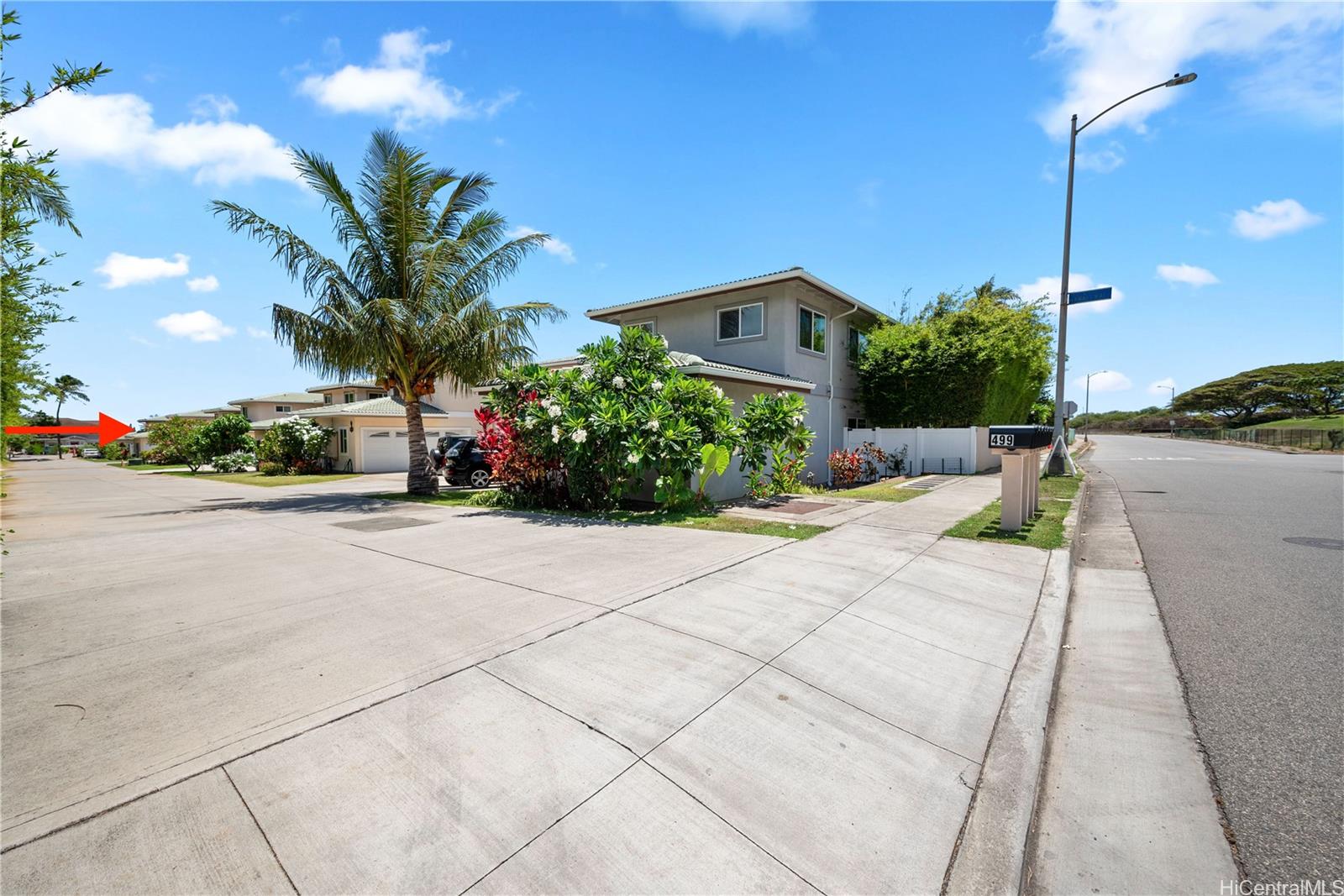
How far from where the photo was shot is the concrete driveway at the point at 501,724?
2.15m

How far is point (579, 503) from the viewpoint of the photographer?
10.8 m

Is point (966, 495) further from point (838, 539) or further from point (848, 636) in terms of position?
point (848, 636)

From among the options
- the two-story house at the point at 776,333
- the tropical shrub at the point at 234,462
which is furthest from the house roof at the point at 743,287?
the tropical shrub at the point at 234,462

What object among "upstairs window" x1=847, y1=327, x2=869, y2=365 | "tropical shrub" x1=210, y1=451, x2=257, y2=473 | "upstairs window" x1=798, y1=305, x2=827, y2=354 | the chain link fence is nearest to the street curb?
"upstairs window" x1=798, y1=305, x2=827, y2=354

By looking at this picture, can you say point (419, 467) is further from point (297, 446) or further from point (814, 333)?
point (297, 446)

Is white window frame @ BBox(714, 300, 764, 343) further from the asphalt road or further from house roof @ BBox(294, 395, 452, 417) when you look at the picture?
house roof @ BBox(294, 395, 452, 417)

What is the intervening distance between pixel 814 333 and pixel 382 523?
43.4ft

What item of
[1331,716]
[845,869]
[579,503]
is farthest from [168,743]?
[579,503]

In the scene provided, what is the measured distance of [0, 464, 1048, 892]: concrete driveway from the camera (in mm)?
2148

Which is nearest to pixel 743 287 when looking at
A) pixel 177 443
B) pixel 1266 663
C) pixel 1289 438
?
pixel 1266 663

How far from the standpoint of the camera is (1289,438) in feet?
140

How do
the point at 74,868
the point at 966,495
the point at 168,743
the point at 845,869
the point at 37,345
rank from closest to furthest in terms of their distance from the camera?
the point at 74,868 < the point at 845,869 < the point at 168,743 < the point at 37,345 < the point at 966,495

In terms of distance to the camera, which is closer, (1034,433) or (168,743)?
(168,743)

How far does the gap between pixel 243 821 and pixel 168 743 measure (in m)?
0.97
